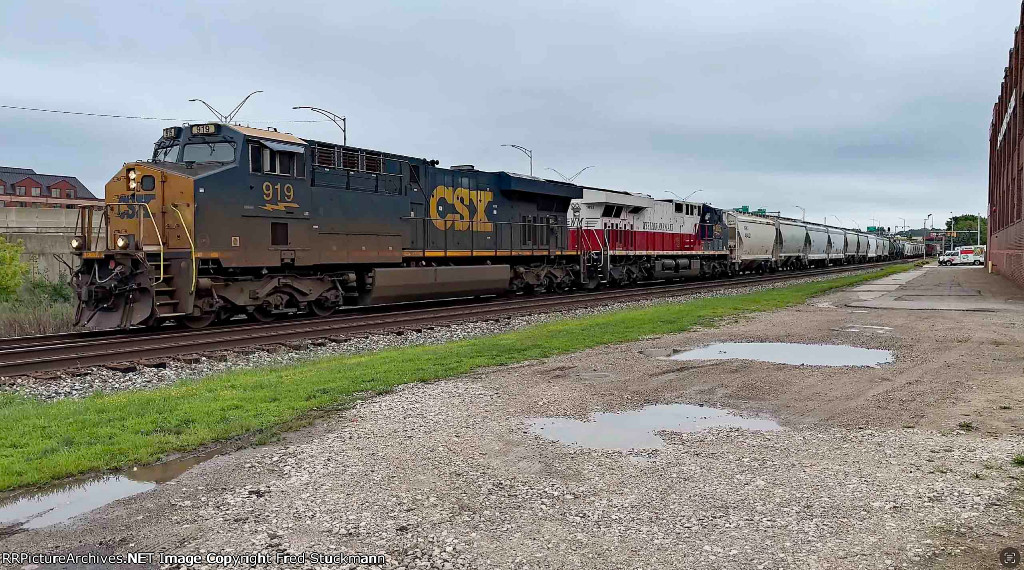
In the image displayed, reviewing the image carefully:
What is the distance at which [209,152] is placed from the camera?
571 inches

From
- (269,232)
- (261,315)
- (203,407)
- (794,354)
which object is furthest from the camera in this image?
(261,315)

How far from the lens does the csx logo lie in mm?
19766

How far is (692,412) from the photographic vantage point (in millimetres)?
7344

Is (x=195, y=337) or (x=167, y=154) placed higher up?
(x=167, y=154)

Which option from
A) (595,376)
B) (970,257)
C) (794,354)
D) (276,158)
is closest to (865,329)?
(794,354)

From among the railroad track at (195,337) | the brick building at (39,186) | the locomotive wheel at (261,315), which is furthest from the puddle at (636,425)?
the brick building at (39,186)

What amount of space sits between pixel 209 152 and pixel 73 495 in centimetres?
1072

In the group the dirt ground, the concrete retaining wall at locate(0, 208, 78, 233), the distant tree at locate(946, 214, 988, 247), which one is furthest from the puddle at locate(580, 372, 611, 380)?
the distant tree at locate(946, 214, 988, 247)

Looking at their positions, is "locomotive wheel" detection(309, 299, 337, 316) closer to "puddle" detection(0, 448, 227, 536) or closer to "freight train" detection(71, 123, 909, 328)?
"freight train" detection(71, 123, 909, 328)

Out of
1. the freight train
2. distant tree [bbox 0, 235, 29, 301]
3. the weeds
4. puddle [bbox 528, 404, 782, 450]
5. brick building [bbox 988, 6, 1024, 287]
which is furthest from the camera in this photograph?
brick building [bbox 988, 6, 1024, 287]

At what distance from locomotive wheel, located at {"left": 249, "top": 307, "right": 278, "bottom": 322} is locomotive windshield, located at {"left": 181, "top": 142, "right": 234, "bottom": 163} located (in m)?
3.24

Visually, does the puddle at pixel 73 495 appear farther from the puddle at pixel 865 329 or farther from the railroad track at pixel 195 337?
the puddle at pixel 865 329

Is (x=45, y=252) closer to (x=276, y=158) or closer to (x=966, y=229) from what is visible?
(x=276, y=158)

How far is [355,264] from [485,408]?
1074 centimetres
